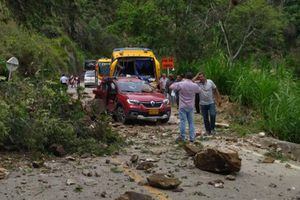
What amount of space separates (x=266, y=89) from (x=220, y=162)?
9.49 meters

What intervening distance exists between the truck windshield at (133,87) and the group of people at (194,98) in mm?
3386

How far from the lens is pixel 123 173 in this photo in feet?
33.8

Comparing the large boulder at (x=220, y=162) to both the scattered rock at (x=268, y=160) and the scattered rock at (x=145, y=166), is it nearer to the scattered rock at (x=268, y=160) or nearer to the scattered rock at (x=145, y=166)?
the scattered rock at (x=145, y=166)

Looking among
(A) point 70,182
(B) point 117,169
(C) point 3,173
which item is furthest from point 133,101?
(A) point 70,182

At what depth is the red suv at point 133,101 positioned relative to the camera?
59.9 feet

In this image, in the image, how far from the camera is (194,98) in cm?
1474

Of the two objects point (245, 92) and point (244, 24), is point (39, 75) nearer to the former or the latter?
point (245, 92)

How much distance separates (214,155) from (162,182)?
1869mm

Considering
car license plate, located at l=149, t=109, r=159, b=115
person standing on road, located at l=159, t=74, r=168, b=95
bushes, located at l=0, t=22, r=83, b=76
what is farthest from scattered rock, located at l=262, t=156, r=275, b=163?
bushes, located at l=0, t=22, r=83, b=76

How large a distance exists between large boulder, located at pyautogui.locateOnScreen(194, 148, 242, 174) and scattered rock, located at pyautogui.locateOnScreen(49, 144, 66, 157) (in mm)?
2940

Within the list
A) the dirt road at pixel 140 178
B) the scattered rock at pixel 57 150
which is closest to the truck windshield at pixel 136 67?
the dirt road at pixel 140 178

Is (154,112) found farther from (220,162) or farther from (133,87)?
(220,162)

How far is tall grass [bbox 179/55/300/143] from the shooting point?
15852 millimetres

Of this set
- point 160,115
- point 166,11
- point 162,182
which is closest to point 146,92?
point 160,115
